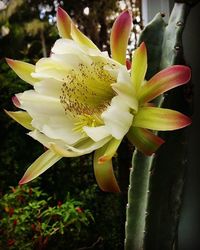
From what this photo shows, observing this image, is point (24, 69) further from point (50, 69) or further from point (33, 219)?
point (33, 219)

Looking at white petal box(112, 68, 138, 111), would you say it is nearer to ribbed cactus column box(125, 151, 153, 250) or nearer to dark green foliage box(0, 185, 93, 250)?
ribbed cactus column box(125, 151, 153, 250)

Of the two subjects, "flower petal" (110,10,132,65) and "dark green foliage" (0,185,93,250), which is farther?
"dark green foliage" (0,185,93,250)

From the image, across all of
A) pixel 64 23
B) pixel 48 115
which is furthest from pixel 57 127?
pixel 64 23

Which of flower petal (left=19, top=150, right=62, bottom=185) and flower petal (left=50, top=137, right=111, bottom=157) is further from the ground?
Result: flower petal (left=50, top=137, right=111, bottom=157)

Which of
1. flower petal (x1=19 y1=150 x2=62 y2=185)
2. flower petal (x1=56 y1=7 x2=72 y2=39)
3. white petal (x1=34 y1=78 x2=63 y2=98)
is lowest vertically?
flower petal (x1=19 y1=150 x2=62 y2=185)

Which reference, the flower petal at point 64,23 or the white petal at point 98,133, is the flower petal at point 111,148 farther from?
the flower petal at point 64,23

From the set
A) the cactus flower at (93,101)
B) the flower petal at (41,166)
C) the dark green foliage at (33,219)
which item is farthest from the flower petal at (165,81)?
the dark green foliage at (33,219)

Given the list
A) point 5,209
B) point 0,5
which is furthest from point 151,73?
point 0,5

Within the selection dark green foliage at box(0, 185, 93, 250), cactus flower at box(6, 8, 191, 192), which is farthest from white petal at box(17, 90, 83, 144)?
dark green foliage at box(0, 185, 93, 250)
